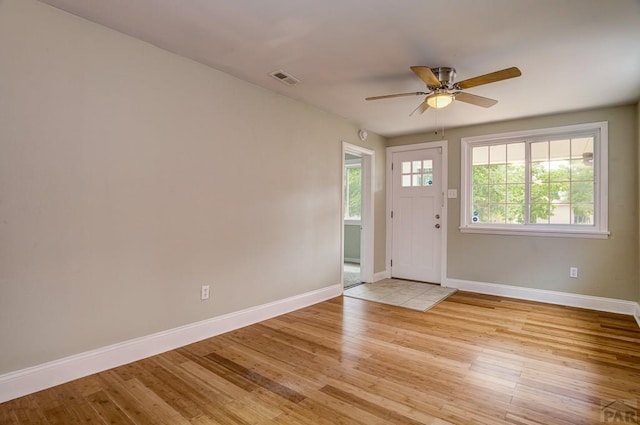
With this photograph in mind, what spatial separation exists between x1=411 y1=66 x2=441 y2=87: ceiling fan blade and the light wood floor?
85.9 inches

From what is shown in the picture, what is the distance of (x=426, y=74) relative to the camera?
8.29 ft

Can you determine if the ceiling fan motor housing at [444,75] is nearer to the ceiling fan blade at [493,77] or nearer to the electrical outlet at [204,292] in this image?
the ceiling fan blade at [493,77]

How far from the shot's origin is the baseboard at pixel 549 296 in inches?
151

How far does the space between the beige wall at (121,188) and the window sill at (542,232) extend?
2859 mm

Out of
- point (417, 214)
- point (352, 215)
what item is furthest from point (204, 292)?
point (352, 215)

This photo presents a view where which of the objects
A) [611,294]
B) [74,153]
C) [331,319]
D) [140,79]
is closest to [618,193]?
[611,294]

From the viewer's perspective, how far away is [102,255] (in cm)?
233

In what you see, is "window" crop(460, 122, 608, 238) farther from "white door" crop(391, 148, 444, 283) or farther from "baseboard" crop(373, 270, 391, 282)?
"baseboard" crop(373, 270, 391, 282)

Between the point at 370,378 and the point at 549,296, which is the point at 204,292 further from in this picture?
the point at 549,296

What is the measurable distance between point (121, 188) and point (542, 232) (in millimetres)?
4681

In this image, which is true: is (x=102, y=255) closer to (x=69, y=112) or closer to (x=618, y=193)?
(x=69, y=112)

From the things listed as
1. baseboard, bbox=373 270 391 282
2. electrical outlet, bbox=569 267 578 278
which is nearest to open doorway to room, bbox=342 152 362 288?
baseboard, bbox=373 270 391 282

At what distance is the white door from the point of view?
5.16m

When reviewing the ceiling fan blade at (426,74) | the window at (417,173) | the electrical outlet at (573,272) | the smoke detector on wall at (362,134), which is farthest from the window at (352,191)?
the ceiling fan blade at (426,74)
